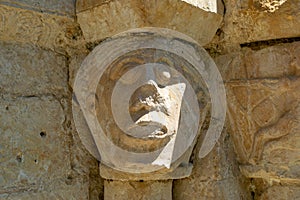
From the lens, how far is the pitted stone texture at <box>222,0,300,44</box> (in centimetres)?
138

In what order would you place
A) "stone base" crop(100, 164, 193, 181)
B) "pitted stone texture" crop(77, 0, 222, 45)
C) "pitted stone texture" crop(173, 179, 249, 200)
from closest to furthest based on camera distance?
"pitted stone texture" crop(77, 0, 222, 45)
"stone base" crop(100, 164, 193, 181)
"pitted stone texture" crop(173, 179, 249, 200)

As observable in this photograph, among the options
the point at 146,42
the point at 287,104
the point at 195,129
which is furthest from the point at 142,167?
the point at 287,104

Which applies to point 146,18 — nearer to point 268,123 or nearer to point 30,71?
point 30,71

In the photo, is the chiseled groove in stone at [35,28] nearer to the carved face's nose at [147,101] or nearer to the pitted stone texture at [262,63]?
the carved face's nose at [147,101]

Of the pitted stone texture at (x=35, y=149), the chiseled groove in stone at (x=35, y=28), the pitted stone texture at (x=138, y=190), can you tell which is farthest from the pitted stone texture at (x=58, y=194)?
the chiseled groove in stone at (x=35, y=28)

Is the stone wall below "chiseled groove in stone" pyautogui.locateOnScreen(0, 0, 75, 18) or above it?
→ below

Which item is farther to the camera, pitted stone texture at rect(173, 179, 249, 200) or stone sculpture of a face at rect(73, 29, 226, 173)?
pitted stone texture at rect(173, 179, 249, 200)

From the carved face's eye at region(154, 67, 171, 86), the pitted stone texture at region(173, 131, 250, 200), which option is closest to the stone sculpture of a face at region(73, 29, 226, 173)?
the carved face's eye at region(154, 67, 171, 86)

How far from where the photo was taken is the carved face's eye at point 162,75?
134 centimetres

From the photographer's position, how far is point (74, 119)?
152cm

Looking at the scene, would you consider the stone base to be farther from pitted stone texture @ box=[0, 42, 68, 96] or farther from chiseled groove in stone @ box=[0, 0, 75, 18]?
chiseled groove in stone @ box=[0, 0, 75, 18]

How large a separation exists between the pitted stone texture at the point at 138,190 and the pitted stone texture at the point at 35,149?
0.41 ft

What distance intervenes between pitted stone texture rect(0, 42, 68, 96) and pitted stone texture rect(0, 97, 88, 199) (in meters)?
0.04

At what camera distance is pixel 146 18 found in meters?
1.29
